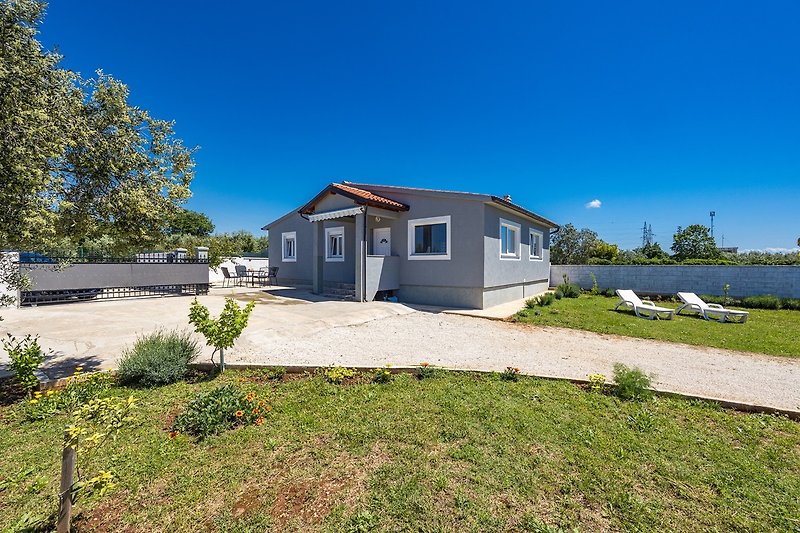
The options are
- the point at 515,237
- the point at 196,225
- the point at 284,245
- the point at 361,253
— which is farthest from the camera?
the point at 196,225

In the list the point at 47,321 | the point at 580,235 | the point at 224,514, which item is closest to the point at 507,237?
the point at 224,514

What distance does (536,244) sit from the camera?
20.6m

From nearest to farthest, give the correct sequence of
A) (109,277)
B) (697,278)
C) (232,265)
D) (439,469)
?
(439,469), (109,277), (697,278), (232,265)

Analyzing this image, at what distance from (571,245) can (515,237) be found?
82.1 feet

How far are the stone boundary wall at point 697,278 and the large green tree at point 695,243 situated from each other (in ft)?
48.4

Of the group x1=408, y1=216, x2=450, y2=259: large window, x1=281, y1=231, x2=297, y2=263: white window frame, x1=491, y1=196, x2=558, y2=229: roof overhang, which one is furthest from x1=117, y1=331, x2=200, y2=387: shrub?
x1=281, y1=231, x2=297, y2=263: white window frame

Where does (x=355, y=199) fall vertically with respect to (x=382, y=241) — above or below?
above

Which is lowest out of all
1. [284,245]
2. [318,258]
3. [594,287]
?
[594,287]

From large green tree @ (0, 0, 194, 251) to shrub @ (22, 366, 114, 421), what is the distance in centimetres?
214

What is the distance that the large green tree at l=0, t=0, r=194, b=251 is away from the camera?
12.5 feet

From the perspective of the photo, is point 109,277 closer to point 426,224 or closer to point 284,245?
point 284,245

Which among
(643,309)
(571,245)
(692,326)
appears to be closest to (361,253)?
(643,309)

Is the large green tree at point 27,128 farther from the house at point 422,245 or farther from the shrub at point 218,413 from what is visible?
the house at point 422,245

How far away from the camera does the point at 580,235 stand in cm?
3762
